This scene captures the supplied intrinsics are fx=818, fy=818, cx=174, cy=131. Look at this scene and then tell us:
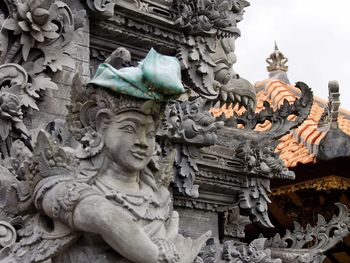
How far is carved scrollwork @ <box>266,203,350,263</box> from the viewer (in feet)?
24.1

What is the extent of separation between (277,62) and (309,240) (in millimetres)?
7767

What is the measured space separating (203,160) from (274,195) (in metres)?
5.60

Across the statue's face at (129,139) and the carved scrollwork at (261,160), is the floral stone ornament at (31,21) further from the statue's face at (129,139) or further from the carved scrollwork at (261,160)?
the carved scrollwork at (261,160)

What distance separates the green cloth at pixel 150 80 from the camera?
3.93m

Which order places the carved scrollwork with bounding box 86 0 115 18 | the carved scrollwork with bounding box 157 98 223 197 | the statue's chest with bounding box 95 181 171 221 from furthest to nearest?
the carved scrollwork with bounding box 157 98 223 197, the carved scrollwork with bounding box 86 0 115 18, the statue's chest with bounding box 95 181 171 221

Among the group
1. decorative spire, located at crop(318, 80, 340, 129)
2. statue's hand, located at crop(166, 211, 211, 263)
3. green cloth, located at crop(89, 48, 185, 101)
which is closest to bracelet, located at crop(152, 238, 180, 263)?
statue's hand, located at crop(166, 211, 211, 263)

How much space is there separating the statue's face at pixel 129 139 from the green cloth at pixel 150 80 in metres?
0.13

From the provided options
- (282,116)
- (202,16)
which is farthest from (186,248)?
(282,116)

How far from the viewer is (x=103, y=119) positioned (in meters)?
4.12

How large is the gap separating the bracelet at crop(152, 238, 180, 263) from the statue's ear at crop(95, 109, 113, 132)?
63 cm

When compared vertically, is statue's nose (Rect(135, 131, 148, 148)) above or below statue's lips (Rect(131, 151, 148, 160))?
above

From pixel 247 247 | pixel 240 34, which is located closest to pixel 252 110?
pixel 240 34

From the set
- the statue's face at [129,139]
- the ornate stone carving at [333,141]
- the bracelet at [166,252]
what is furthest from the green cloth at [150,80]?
the ornate stone carving at [333,141]

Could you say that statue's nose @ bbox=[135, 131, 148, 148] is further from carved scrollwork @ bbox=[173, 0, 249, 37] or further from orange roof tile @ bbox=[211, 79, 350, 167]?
orange roof tile @ bbox=[211, 79, 350, 167]
